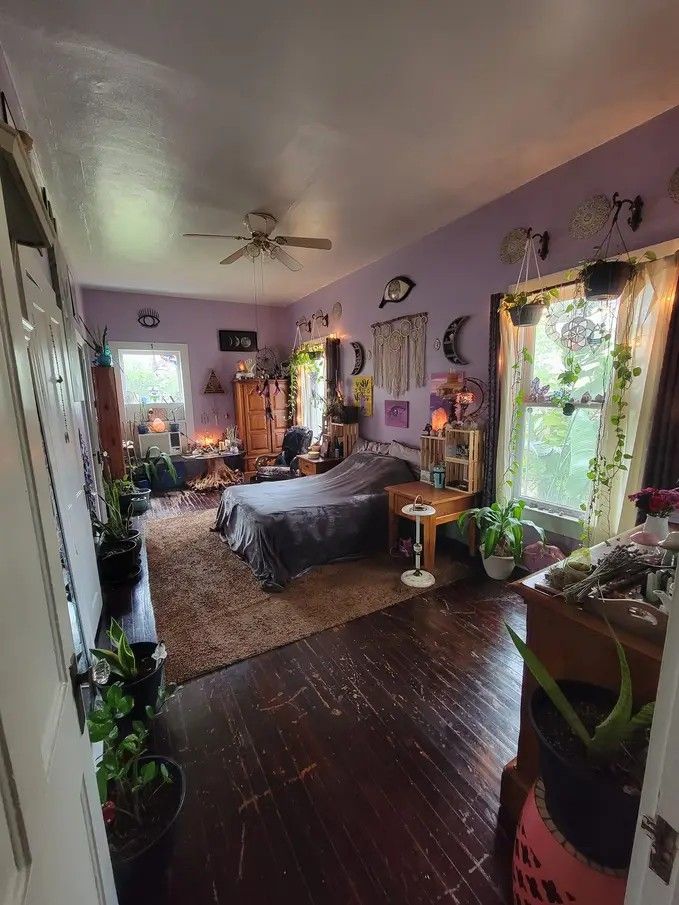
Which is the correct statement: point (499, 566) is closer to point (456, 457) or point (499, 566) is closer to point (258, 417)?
point (456, 457)

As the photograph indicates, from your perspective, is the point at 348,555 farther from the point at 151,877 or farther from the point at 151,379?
the point at 151,379

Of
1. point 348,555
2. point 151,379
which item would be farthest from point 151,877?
point 151,379

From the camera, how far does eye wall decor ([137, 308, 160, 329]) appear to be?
564cm

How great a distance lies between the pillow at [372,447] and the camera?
429 cm

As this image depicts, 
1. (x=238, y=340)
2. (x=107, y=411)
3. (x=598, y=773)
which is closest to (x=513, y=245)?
(x=598, y=773)

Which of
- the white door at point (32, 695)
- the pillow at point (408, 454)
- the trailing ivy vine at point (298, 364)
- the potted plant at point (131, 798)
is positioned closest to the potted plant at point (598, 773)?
the white door at point (32, 695)

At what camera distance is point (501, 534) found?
297cm

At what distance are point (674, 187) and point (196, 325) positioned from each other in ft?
18.5

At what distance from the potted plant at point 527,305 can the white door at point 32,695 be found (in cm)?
267

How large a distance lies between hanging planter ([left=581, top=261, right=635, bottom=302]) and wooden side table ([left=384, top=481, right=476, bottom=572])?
1677mm

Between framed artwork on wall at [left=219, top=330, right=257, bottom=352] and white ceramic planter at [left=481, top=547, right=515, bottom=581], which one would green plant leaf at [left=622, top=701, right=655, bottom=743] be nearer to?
white ceramic planter at [left=481, top=547, right=515, bottom=581]

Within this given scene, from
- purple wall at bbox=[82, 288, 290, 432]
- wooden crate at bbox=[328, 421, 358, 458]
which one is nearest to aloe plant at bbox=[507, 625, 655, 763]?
wooden crate at bbox=[328, 421, 358, 458]

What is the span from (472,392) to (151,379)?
476 centimetres

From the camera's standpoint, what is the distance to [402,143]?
219 cm
